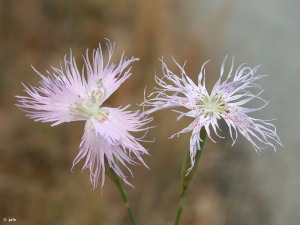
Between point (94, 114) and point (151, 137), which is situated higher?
point (151, 137)

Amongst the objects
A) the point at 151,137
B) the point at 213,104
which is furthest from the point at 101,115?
the point at 151,137

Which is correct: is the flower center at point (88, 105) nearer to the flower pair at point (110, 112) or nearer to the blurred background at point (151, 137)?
the flower pair at point (110, 112)

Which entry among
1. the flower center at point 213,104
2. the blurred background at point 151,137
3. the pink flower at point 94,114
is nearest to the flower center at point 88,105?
the pink flower at point 94,114

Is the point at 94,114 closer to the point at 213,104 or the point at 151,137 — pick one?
the point at 213,104

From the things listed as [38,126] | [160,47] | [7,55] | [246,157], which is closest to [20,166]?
[38,126]

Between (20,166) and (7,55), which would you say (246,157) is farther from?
(7,55)

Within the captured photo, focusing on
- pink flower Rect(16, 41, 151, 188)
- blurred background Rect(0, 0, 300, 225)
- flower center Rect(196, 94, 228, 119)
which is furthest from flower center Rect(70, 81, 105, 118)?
blurred background Rect(0, 0, 300, 225)
